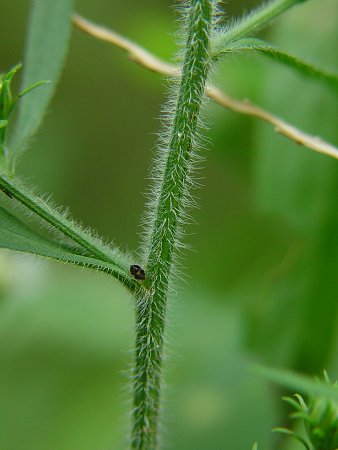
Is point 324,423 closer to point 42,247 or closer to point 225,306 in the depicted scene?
point 42,247

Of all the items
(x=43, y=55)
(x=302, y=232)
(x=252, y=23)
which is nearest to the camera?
(x=252, y=23)

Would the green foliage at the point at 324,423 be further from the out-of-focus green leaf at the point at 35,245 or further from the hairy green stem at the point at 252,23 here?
the hairy green stem at the point at 252,23

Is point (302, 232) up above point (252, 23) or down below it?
below

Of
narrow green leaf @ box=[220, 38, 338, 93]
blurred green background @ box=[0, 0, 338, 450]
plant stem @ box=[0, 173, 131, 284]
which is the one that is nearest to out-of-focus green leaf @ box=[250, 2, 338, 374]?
blurred green background @ box=[0, 0, 338, 450]

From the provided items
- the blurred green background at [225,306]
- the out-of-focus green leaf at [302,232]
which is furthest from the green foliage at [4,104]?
the out-of-focus green leaf at [302,232]

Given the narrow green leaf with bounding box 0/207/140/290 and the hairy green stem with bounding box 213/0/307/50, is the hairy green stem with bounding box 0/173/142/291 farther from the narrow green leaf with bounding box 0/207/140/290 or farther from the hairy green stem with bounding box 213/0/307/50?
the hairy green stem with bounding box 213/0/307/50

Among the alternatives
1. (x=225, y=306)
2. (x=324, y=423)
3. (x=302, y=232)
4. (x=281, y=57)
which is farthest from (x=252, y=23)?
(x=225, y=306)
